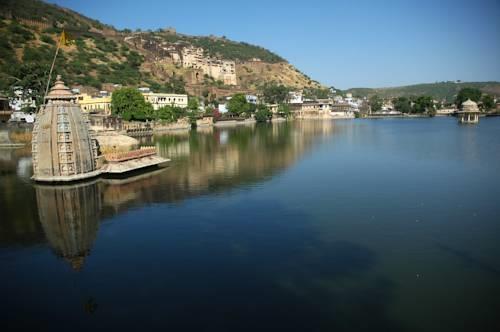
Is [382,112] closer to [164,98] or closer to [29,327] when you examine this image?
[164,98]

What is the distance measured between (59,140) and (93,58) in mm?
96715

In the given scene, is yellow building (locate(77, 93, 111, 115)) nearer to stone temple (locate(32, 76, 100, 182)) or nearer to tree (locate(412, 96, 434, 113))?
stone temple (locate(32, 76, 100, 182))

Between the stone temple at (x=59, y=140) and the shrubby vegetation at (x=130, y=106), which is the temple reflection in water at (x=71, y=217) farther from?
the shrubby vegetation at (x=130, y=106)

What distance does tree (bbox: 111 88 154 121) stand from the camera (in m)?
75.4

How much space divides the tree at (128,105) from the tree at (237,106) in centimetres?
4072

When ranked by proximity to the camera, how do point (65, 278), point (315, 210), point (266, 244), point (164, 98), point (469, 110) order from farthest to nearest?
point (469, 110) < point (164, 98) < point (315, 210) < point (266, 244) < point (65, 278)

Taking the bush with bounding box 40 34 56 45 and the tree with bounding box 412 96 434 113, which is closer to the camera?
the bush with bounding box 40 34 56 45

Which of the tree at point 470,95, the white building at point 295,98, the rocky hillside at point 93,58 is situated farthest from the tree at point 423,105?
the rocky hillside at point 93,58

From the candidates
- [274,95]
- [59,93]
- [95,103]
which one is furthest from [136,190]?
[274,95]

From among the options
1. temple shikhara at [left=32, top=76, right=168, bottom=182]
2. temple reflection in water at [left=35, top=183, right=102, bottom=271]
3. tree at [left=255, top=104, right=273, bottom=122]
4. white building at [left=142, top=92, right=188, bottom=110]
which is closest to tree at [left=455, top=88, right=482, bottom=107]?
tree at [left=255, top=104, right=273, bottom=122]

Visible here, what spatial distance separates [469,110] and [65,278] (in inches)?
4267

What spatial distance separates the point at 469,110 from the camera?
103m

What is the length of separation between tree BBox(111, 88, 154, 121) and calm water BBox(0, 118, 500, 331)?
44.1m

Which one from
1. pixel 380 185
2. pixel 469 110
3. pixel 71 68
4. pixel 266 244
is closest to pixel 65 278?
pixel 266 244
